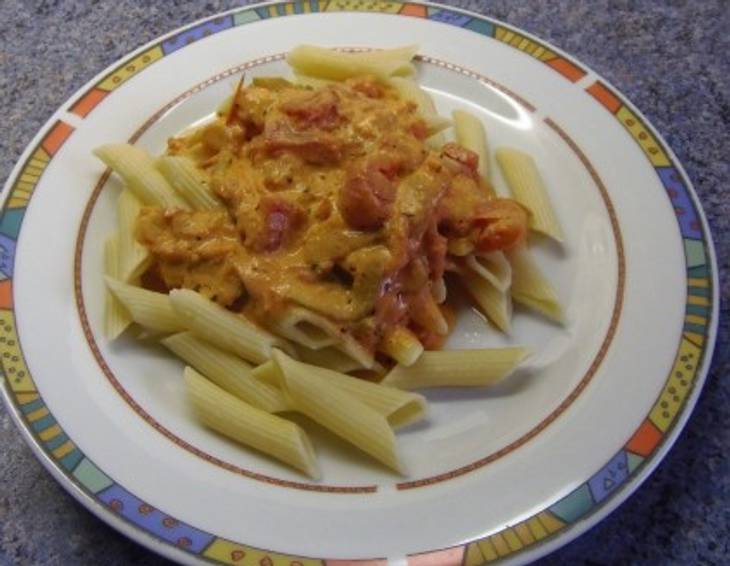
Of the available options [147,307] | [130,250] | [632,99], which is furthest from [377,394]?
[632,99]

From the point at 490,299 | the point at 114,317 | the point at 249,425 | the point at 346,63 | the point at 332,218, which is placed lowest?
the point at 249,425

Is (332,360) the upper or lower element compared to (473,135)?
lower

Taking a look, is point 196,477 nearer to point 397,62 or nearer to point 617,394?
point 617,394

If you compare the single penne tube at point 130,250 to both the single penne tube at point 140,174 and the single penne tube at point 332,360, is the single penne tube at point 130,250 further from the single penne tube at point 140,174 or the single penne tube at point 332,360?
the single penne tube at point 332,360

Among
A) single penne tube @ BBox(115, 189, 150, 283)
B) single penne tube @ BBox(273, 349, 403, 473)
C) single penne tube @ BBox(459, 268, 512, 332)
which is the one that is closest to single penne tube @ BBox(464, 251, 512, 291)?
single penne tube @ BBox(459, 268, 512, 332)

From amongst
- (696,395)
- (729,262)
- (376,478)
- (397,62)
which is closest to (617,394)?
(696,395)

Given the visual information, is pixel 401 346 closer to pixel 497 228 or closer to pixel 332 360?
pixel 332 360
